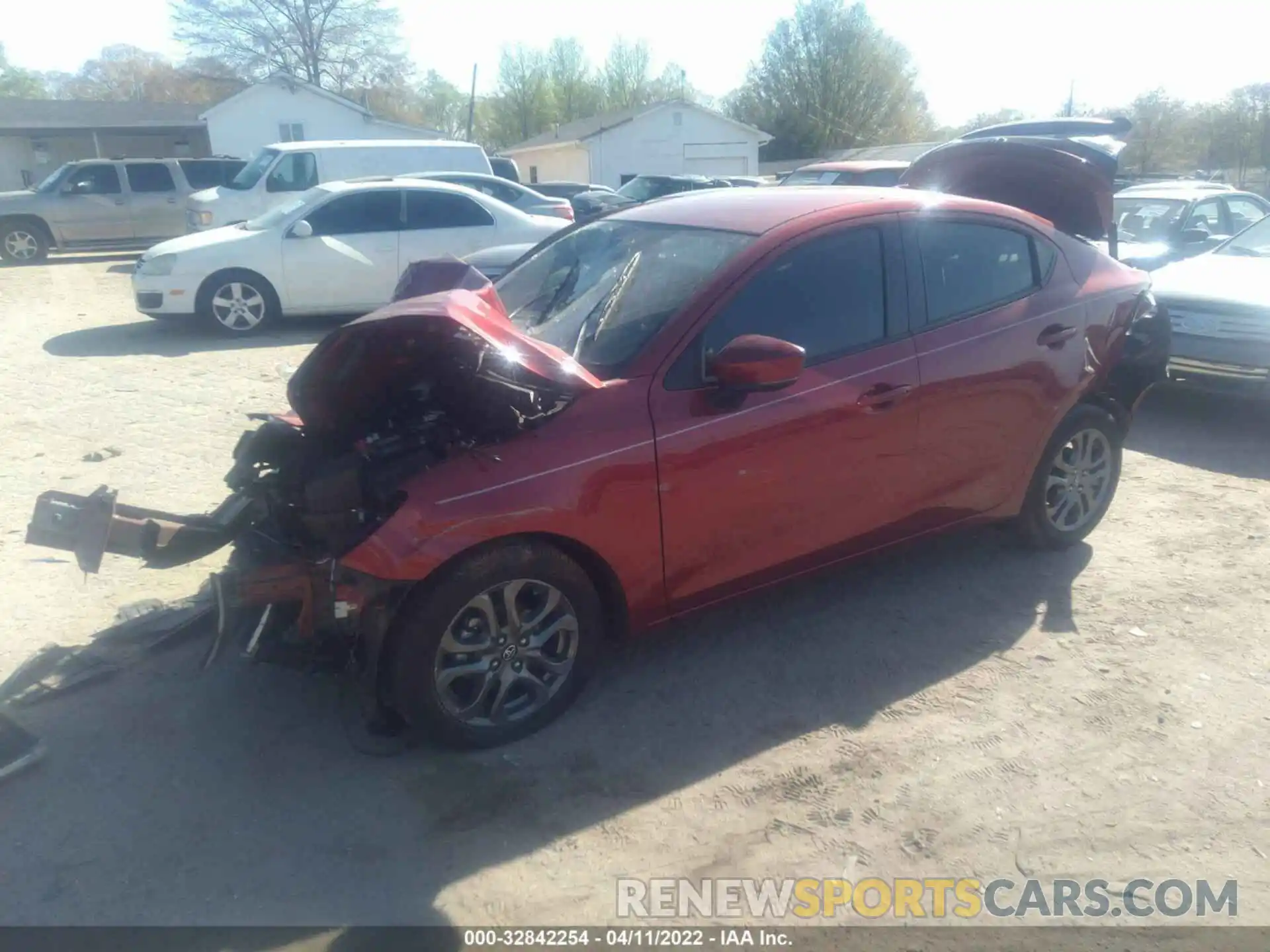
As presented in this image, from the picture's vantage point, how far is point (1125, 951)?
2771mm

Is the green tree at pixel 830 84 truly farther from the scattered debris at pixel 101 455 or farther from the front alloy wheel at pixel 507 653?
the front alloy wheel at pixel 507 653

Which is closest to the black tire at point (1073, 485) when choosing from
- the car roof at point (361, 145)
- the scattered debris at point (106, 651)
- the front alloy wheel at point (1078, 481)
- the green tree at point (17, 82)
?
the front alloy wheel at point (1078, 481)

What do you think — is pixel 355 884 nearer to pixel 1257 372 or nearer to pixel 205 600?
pixel 205 600

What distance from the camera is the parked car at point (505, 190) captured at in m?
13.9

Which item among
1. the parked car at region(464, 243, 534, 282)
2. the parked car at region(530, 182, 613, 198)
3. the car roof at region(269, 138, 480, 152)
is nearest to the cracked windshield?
the parked car at region(464, 243, 534, 282)

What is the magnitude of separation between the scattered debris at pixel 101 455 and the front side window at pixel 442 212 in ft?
17.6

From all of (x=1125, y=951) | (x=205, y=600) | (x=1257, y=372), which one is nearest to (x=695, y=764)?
(x=1125, y=951)

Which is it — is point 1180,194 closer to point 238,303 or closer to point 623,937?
point 238,303

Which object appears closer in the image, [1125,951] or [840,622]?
[1125,951]

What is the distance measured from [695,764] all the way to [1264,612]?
2.93 meters

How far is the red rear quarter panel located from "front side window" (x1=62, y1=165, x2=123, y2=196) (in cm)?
1844

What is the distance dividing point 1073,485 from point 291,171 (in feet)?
44.2

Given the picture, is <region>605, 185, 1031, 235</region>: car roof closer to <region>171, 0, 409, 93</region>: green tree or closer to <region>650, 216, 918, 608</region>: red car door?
<region>650, 216, 918, 608</region>: red car door

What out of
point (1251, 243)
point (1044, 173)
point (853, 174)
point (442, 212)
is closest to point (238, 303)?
point (442, 212)
